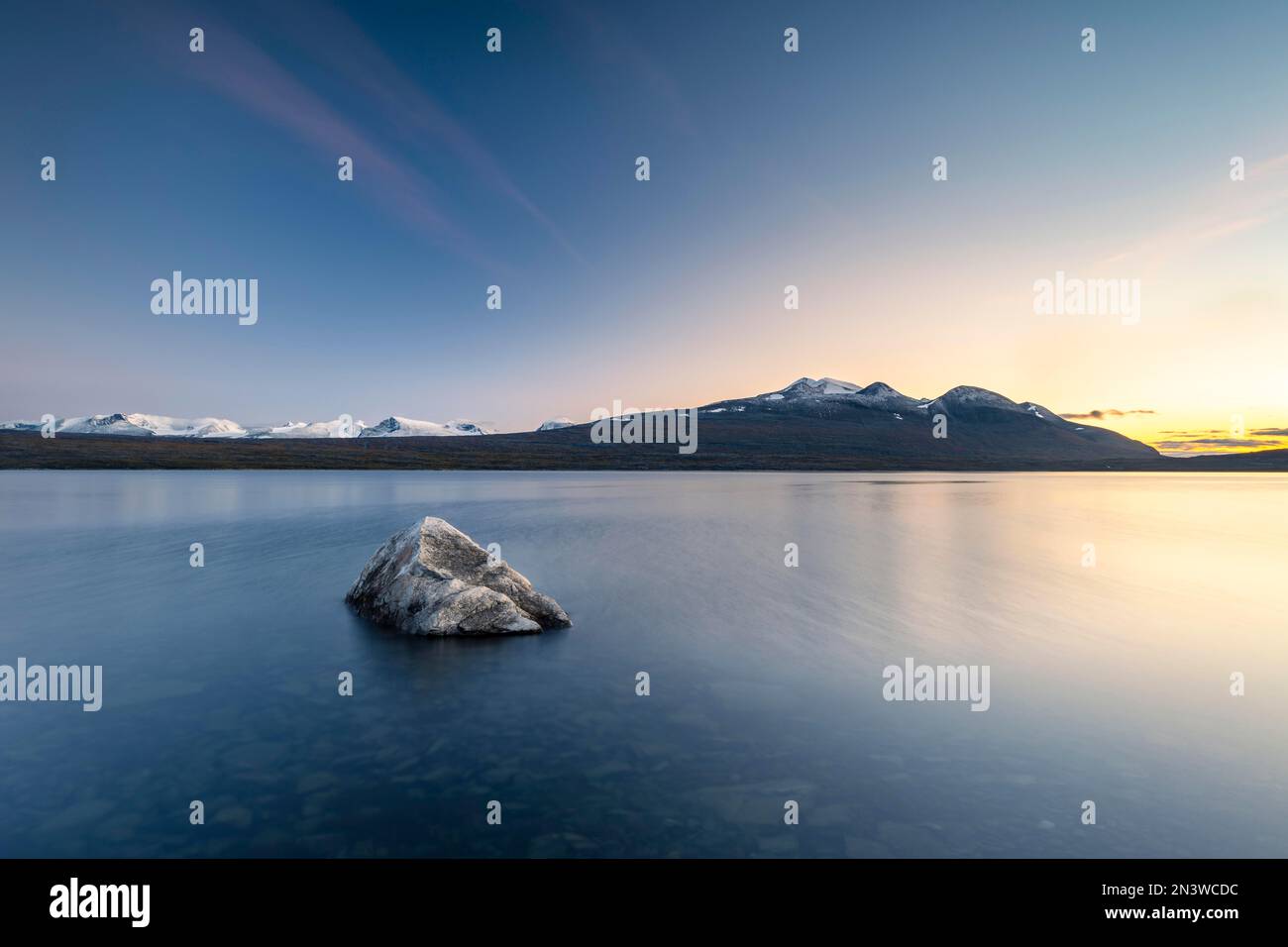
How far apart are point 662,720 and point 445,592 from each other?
534cm

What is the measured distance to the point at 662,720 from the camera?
23.9ft

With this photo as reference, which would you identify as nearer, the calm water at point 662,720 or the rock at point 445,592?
the calm water at point 662,720

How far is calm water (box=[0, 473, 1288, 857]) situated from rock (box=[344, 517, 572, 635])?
1.52 feet

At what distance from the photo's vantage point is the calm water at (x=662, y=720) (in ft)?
16.7

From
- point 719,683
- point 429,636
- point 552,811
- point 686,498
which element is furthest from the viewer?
point 686,498

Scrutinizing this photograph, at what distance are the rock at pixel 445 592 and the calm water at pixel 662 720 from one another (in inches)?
18.2

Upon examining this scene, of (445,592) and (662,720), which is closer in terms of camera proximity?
(662,720)

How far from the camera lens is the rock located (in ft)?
35.0
